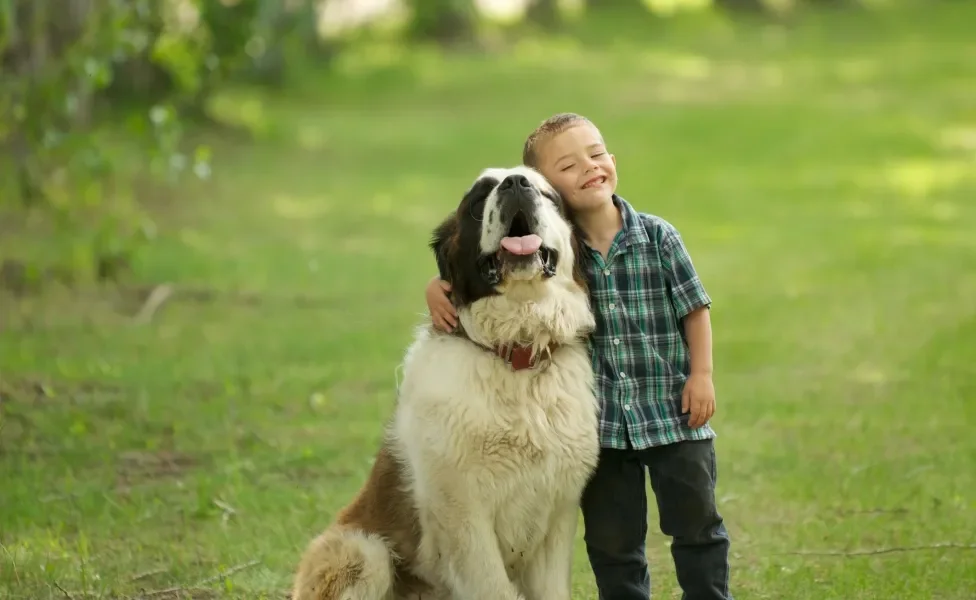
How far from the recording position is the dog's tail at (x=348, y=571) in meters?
4.94

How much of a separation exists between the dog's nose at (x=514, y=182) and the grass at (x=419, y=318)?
1752 millimetres

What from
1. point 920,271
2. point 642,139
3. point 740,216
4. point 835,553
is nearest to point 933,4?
point 642,139

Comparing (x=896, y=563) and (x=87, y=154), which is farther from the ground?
(x=87, y=154)

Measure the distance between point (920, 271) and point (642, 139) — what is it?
7710 millimetres

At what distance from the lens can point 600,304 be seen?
5137 millimetres

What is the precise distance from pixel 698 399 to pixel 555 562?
0.73m

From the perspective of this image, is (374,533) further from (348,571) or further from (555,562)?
(555,562)

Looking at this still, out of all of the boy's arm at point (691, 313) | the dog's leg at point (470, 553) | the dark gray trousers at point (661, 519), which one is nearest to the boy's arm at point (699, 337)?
the boy's arm at point (691, 313)

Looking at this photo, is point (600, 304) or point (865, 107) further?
point (865, 107)

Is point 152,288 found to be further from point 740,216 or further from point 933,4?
point 933,4

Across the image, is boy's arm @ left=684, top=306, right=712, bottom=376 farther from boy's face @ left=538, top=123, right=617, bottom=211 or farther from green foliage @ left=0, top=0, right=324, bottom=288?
green foliage @ left=0, top=0, right=324, bottom=288

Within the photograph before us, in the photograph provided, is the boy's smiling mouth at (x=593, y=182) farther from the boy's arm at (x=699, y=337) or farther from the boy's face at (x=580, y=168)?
the boy's arm at (x=699, y=337)

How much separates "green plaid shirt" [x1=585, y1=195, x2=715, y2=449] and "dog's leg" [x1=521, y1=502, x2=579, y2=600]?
0.39m

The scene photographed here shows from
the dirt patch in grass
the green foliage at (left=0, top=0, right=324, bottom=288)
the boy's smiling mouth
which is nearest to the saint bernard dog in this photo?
the boy's smiling mouth
